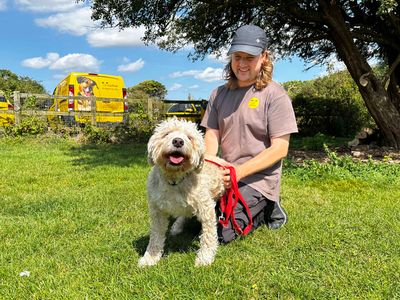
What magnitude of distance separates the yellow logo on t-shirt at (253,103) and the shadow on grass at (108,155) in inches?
208

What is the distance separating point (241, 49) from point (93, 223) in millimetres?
2666

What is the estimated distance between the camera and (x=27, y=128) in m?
14.6

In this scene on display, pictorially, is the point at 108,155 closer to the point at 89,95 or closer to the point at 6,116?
the point at 6,116

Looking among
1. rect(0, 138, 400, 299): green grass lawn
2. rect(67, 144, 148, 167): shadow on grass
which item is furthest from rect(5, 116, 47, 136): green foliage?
rect(0, 138, 400, 299): green grass lawn

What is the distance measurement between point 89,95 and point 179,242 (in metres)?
14.2

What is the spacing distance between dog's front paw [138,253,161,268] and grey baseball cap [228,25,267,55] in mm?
2068

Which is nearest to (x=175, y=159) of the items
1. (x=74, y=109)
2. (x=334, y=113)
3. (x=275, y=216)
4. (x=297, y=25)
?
(x=275, y=216)

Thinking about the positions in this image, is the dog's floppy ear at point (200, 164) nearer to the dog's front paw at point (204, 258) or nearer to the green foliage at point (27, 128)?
the dog's front paw at point (204, 258)

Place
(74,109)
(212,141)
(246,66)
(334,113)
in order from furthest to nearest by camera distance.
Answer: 1. (334,113)
2. (74,109)
3. (212,141)
4. (246,66)

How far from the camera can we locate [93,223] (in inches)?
196

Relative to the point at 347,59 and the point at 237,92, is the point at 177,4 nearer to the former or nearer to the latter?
the point at 347,59

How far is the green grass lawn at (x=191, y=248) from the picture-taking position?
10.6 ft

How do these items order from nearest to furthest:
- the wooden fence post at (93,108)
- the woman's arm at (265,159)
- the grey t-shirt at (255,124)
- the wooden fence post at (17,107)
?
the woman's arm at (265,159) → the grey t-shirt at (255,124) → the wooden fence post at (17,107) → the wooden fence post at (93,108)

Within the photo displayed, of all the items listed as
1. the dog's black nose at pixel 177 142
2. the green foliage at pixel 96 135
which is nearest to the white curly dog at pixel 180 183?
the dog's black nose at pixel 177 142
